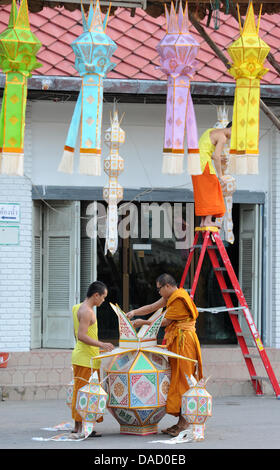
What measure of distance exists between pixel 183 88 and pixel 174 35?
46 centimetres

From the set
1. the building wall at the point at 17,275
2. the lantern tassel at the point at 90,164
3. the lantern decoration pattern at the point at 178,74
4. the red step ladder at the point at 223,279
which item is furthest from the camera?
the building wall at the point at 17,275

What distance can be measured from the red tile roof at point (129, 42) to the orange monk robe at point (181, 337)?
16.1ft

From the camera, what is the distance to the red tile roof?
1385cm

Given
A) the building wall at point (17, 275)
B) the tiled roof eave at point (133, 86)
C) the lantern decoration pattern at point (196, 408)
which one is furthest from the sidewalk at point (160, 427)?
the tiled roof eave at point (133, 86)

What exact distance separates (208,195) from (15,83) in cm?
440

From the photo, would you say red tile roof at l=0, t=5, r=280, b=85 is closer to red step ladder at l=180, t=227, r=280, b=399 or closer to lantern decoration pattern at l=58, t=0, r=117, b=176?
red step ladder at l=180, t=227, r=280, b=399

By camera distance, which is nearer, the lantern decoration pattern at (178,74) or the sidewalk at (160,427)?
the lantern decoration pattern at (178,74)

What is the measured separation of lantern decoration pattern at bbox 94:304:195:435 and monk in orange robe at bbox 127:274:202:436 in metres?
0.10

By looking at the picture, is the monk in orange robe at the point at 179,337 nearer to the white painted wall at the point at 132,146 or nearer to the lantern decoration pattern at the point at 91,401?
the lantern decoration pattern at the point at 91,401

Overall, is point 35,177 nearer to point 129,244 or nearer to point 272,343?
point 129,244

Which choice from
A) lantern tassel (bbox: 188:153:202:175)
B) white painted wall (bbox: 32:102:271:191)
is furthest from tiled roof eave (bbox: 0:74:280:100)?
lantern tassel (bbox: 188:153:202:175)

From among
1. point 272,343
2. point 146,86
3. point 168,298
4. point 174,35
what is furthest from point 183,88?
point 272,343

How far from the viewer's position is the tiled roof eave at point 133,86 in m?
13.2

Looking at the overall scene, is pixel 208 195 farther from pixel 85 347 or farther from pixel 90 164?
pixel 90 164
